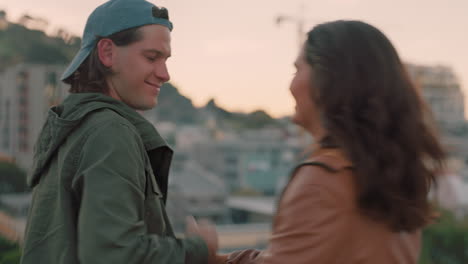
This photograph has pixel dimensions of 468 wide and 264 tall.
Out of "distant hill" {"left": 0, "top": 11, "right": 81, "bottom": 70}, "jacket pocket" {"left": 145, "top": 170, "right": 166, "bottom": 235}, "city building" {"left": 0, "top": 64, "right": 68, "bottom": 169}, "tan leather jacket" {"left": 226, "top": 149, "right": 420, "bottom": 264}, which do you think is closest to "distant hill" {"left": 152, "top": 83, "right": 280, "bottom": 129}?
"distant hill" {"left": 0, "top": 11, "right": 81, "bottom": 70}

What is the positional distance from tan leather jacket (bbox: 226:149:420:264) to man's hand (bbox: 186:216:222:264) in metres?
0.28

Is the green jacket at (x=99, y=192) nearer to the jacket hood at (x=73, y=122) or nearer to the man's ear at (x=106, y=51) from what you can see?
the jacket hood at (x=73, y=122)

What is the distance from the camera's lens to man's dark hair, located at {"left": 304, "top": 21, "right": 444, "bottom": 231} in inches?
50.1

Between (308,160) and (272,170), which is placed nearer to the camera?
(308,160)

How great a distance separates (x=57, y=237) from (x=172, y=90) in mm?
86387

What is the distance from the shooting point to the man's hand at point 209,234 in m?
1.56

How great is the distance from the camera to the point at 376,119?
129cm

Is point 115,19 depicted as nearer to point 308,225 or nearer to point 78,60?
point 78,60

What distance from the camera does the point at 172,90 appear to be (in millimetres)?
87188

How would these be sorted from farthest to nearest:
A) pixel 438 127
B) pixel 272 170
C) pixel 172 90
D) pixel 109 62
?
pixel 172 90 → pixel 272 170 → pixel 109 62 → pixel 438 127

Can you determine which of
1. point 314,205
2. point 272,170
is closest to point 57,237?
point 314,205

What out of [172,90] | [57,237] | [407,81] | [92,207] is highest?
[407,81]

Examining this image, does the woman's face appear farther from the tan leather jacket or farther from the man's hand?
the man's hand

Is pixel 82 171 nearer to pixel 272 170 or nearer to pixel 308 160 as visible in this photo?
pixel 308 160
